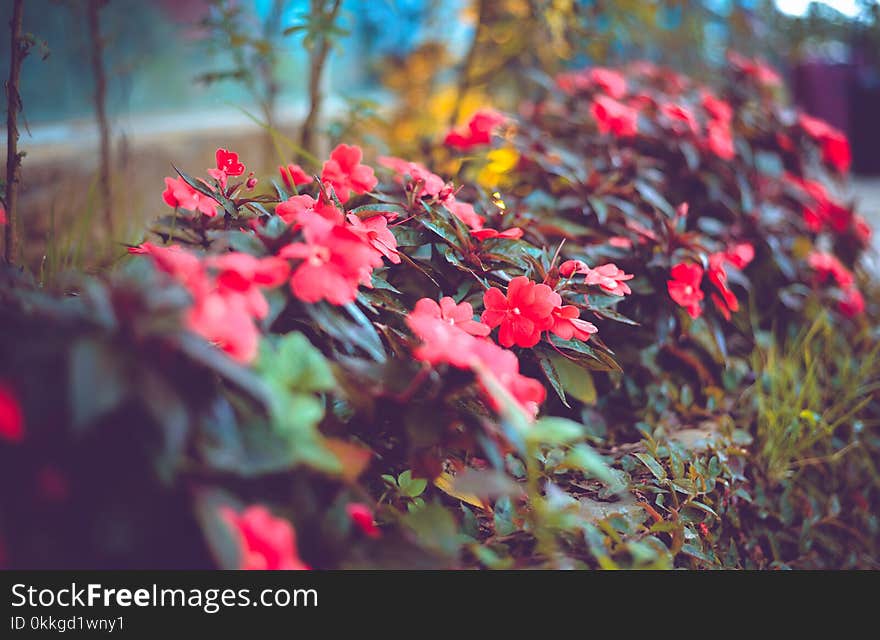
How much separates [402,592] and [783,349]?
4.96 ft

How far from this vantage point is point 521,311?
111cm

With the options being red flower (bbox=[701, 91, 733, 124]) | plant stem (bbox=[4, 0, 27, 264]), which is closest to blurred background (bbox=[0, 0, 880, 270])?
plant stem (bbox=[4, 0, 27, 264])

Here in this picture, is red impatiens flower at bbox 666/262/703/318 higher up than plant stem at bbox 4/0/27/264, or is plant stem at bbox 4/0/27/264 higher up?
plant stem at bbox 4/0/27/264

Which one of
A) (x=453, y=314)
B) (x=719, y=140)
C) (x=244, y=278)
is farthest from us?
(x=719, y=140)

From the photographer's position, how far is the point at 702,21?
428 cm

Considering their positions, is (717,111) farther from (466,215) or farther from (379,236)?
(379,236)

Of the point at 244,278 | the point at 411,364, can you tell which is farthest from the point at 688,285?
the point at 244,278

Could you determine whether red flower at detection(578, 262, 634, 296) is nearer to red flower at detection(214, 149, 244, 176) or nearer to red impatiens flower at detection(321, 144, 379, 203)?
red impatiens flower at detection(321, 144, 379, 203)

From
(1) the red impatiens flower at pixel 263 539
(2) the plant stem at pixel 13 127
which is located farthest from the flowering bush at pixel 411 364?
(2) the plant stem at pixel 13 127

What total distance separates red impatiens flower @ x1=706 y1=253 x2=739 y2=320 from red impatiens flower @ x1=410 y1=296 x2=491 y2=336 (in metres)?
0.60

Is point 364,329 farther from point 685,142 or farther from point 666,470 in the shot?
point 685,142

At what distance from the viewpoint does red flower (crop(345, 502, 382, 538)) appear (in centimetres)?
81

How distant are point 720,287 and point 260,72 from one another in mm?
2238

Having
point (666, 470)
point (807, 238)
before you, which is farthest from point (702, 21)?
point (666, 470)
